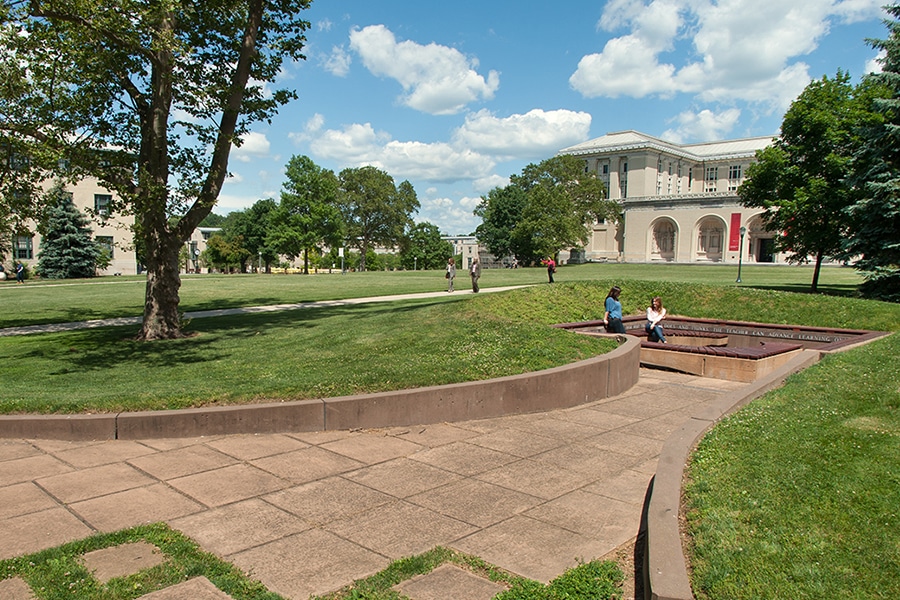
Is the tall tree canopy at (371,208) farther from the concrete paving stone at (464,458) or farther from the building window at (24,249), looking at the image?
the concrete paving stone at (464,458)

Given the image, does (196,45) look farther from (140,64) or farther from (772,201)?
(772,201)

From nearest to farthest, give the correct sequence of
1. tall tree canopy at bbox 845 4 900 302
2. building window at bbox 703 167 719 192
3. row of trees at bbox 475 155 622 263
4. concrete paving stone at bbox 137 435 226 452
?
concrete paving stone at bbox 137 435 226 452 → tall tree canopy at bbox 845 4 900 302 → row of trees at bbox 475 155 622 263 → building window at bbox 703 167 719 192

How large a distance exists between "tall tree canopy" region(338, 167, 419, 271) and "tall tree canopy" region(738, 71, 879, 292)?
240 ft

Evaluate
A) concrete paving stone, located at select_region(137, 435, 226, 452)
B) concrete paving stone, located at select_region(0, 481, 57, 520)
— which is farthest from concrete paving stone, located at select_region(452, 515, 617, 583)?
concrete paving stone, located at select_region(137, 435, 226, 452)

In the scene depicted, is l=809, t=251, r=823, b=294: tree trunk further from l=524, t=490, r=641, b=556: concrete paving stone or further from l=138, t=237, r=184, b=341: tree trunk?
l=524, t=490, r=641, b=556: concrete paving stone

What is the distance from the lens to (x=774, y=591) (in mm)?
3125

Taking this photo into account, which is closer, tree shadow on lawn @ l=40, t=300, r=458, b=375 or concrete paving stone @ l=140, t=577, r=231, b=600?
concrete paving stone @ l=140, t=577, r=231, b=600

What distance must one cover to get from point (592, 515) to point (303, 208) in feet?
209

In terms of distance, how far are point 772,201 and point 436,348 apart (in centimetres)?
2346

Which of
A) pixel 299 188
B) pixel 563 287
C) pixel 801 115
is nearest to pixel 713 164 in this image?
pixel 299 188

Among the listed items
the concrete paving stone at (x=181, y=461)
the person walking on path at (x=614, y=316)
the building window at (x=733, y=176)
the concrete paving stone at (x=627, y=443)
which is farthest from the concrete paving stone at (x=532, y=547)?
the building window at (x=733, y=176)

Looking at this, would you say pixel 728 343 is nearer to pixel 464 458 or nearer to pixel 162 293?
pixel 464 458

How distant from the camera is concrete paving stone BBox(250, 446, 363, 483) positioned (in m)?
5.62

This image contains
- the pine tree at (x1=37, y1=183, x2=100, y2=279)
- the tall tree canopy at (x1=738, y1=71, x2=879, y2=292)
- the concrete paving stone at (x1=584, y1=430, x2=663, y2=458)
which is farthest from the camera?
Result: the pine tree at (x1=37, y1=183, x2=100, y2=279)
